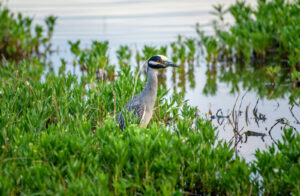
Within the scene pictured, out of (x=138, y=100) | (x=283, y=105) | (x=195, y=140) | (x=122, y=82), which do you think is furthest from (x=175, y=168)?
(x=283, y=105)

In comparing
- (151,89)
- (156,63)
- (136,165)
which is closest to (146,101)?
(151,89)

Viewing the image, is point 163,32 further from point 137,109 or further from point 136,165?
point 136,165

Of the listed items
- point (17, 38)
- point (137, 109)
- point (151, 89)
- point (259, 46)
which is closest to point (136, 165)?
point (137, 109)

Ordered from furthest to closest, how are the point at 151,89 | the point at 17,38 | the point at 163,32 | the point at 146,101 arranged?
the point at 163,32
the point at 17,38
the point at 151,89
the point at 146,101

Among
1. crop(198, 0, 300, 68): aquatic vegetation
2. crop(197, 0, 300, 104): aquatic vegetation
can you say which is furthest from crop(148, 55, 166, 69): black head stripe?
crop(198, 0, 300, 68): aquatic vegetation

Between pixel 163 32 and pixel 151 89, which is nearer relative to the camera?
pixel 151 89

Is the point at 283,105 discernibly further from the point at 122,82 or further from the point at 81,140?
the point at 81,140

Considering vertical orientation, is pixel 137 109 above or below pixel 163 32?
below

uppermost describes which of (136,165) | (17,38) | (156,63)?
(17,38)

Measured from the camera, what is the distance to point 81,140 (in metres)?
5.00

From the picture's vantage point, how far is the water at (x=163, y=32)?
7715 millimetres

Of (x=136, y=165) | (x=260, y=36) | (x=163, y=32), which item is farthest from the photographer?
(x=163, y=32)

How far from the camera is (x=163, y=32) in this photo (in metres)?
14.9

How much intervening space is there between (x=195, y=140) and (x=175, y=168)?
0.63 meters
